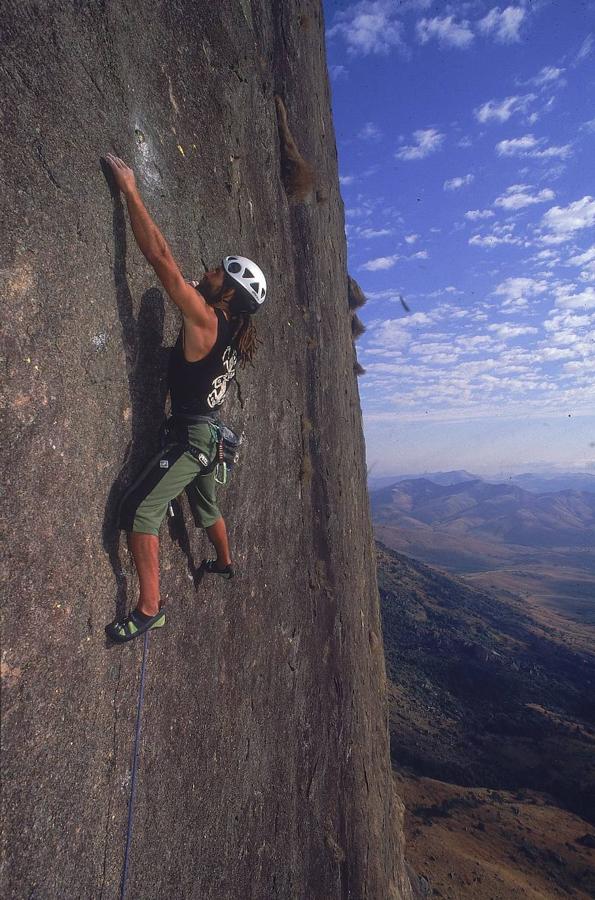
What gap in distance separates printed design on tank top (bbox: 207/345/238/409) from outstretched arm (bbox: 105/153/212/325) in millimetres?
580

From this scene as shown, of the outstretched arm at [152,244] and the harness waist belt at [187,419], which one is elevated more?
the outstretched arm at [152,244]

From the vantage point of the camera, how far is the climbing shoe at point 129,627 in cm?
309

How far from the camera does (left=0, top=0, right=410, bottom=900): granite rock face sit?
2.64 m

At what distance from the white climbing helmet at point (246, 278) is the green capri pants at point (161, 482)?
3.58 feet

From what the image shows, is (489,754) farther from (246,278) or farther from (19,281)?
(19,281)

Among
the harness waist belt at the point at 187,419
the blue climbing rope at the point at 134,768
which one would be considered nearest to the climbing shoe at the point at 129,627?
the blue climbing rope at the point at 134,768

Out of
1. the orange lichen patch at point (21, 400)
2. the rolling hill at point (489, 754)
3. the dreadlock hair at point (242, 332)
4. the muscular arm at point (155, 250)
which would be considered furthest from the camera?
the rolling hill at point (489, 754)

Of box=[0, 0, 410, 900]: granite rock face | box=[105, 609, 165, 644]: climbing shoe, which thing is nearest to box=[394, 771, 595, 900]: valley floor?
box=[0, 0, 410, 900]: granite rock face

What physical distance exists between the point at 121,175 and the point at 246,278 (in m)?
1.10

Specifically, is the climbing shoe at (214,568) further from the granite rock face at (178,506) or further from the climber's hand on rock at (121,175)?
the climber's hand on rock at (121,175)

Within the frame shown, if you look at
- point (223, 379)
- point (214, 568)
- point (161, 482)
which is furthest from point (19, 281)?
point (214, 568)

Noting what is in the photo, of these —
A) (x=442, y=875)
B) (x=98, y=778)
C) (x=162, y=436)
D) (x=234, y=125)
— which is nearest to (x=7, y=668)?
(x=98, y=778)

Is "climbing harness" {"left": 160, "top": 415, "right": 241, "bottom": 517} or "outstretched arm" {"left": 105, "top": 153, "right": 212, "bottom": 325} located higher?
"outstretched arm" {"left": 105, "top": 153, "right": 212, "bottom": 325}

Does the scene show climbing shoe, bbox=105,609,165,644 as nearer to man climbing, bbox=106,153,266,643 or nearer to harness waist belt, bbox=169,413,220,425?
man climbing, bbox=106,153,266,643
